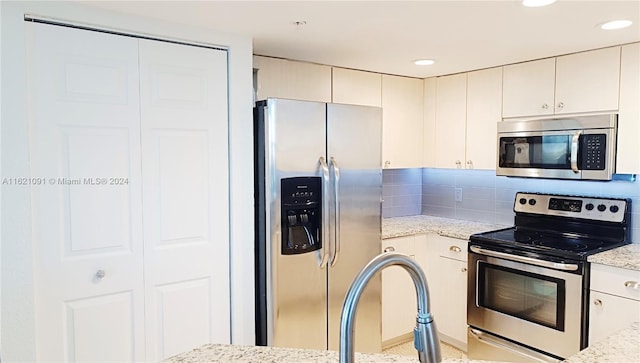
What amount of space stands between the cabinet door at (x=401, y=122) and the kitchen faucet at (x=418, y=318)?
111 inches

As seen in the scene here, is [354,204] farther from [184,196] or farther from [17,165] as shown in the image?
[17,165]

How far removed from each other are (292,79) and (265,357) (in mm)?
2116

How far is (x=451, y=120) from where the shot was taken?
369 cm

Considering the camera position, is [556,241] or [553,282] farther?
[556,241]

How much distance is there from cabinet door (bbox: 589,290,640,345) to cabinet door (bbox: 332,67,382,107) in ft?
6.38

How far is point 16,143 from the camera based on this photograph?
6.13ft

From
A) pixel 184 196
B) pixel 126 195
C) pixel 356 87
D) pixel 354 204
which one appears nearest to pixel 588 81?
pixel 356 87

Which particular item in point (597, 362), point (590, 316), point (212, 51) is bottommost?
point (590, 316)

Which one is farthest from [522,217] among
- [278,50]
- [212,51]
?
[212,51]

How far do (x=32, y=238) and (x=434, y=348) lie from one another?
70.7 inches

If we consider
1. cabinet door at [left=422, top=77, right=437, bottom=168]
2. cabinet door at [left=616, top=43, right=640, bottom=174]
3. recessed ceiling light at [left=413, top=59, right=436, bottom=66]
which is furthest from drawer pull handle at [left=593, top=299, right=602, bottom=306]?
recessed ceiling light at [left=413, top=59, right=436, bottom=66]

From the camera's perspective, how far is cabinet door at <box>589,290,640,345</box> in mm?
2414

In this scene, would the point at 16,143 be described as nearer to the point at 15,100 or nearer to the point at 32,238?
the point at 15,100

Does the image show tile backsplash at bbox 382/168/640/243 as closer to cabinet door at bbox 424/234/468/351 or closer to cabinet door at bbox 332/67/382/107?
cabinet door at bbox 424/234/468/351
